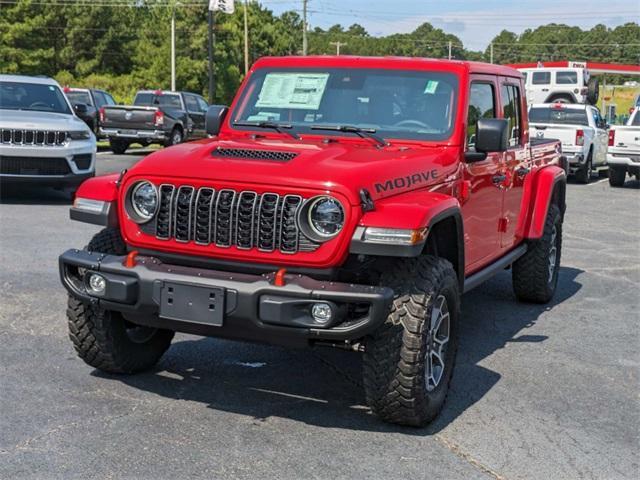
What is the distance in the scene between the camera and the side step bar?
6.00 metres

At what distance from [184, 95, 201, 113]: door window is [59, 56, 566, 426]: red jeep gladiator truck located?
70.8ft

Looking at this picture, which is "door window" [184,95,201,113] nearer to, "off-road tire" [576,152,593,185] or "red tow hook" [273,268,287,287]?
"off-road tire" [576,152,593,185]

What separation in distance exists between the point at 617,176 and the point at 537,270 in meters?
13.9

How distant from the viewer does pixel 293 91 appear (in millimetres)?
6168

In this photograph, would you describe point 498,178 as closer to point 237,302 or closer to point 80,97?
point 237,302

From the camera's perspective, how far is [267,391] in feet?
17.5

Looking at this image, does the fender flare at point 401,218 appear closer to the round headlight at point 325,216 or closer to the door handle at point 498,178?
the round headlight at point 325,216

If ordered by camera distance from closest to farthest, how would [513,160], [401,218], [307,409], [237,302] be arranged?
[237,302] → [401,218] → [307,409] → [513,160]

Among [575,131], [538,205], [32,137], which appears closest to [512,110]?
[538,205]

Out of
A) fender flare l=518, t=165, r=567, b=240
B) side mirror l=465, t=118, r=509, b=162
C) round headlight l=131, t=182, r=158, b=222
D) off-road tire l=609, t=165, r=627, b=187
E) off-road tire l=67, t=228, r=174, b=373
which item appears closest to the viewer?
round headlight l=131, t=182, r=158, b=222

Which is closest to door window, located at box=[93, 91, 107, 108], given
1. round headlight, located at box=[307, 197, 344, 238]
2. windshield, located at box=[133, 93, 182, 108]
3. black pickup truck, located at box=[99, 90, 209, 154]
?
windshield, located at box=[133, 93, 182, 108]

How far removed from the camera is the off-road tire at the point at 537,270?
7770mm

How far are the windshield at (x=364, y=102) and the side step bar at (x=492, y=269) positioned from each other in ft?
3.18

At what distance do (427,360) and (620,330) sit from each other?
2924 mm
